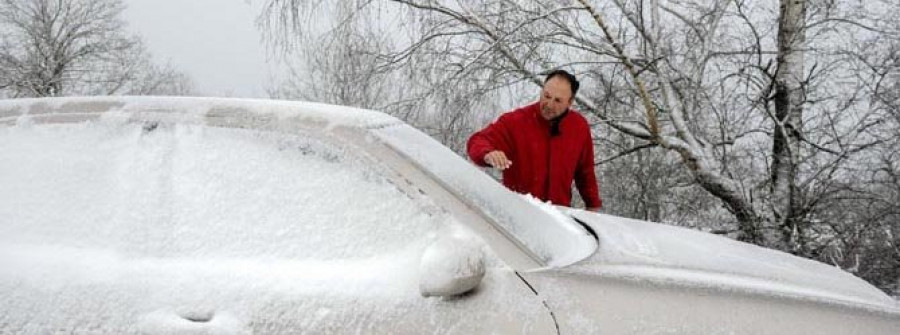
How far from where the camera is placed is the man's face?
14.0 feet

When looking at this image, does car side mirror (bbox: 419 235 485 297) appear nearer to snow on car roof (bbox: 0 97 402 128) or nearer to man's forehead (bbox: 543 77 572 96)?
snow on car roof (bbox: 0 97 402 128)

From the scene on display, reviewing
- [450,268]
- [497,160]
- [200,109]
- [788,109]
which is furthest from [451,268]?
[788,109]

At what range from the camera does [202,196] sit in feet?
7.39

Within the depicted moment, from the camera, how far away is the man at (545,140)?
4312mm

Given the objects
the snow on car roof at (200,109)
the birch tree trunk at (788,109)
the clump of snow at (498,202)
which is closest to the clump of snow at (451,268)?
the clump of snow at (498,202)

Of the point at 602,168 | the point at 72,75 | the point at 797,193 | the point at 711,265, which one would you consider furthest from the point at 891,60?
the point at 72,75

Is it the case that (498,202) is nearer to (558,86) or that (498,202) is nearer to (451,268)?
(451,268)

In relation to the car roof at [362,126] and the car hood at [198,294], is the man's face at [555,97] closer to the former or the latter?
the car roof at [362,126]

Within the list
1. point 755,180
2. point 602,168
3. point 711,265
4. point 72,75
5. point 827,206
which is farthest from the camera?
point 72,75

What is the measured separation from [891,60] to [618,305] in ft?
18.3

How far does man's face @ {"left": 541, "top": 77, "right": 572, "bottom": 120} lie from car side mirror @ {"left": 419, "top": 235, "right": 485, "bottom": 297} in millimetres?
2340

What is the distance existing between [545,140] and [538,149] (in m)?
0.07

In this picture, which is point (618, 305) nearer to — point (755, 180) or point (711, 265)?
point (711, 265)

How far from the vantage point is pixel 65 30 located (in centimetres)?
4475
